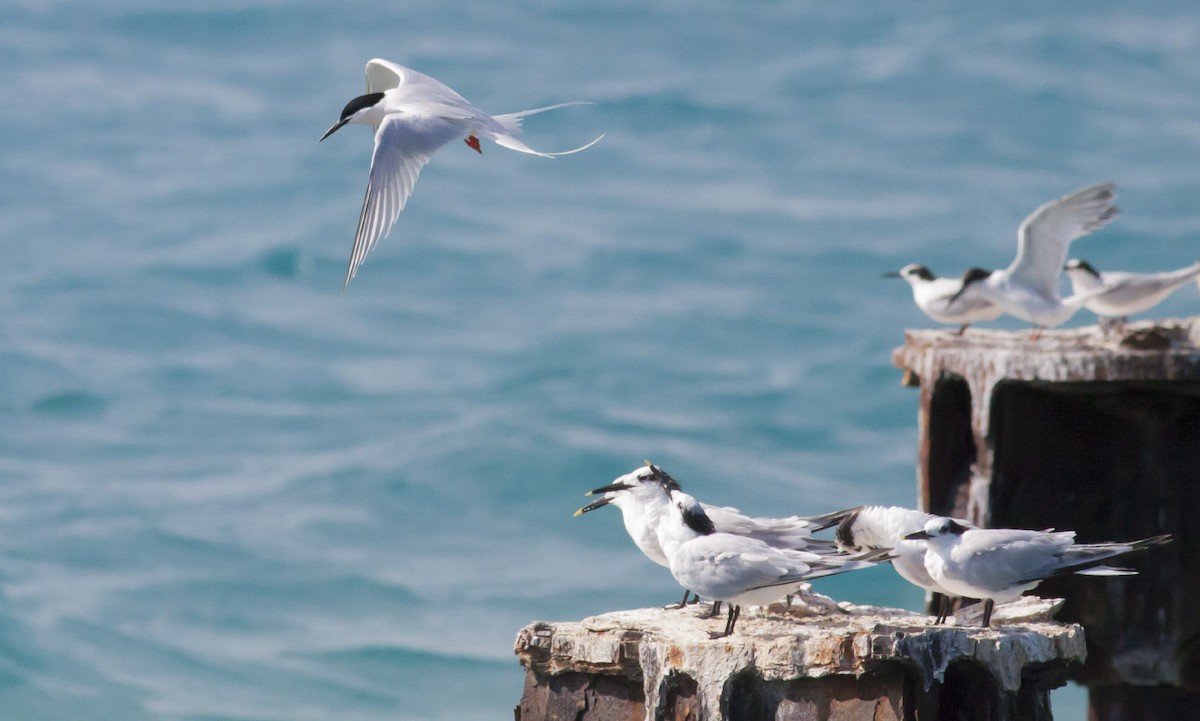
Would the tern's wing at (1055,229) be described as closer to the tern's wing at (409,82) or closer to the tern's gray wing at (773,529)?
the tern's wing at (409,82)

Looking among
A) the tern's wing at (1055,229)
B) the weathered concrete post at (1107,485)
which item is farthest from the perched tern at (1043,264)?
the weathered concrete post at (1107,485)

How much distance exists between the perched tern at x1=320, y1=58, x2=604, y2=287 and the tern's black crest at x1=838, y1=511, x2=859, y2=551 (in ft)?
6.11

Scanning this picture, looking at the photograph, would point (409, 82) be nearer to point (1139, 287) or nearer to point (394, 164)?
point (394, 164)

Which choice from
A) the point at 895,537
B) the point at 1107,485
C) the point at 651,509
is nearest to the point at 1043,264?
the point at 1107,485

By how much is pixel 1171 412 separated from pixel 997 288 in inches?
57.2

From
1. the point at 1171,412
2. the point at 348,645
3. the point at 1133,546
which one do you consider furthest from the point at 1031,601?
the point at 348,645

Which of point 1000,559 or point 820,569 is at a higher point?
point 1000,559

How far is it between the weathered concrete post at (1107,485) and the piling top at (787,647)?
287cm

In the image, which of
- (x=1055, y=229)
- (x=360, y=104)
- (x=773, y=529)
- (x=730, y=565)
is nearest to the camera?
(x=730, y=565)

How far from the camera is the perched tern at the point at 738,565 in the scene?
5.68 meters

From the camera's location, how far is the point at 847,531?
662cm

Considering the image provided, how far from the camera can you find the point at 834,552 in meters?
5.95

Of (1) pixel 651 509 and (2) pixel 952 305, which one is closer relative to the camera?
(1) pixel 651 509

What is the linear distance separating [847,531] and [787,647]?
42.9 inches
